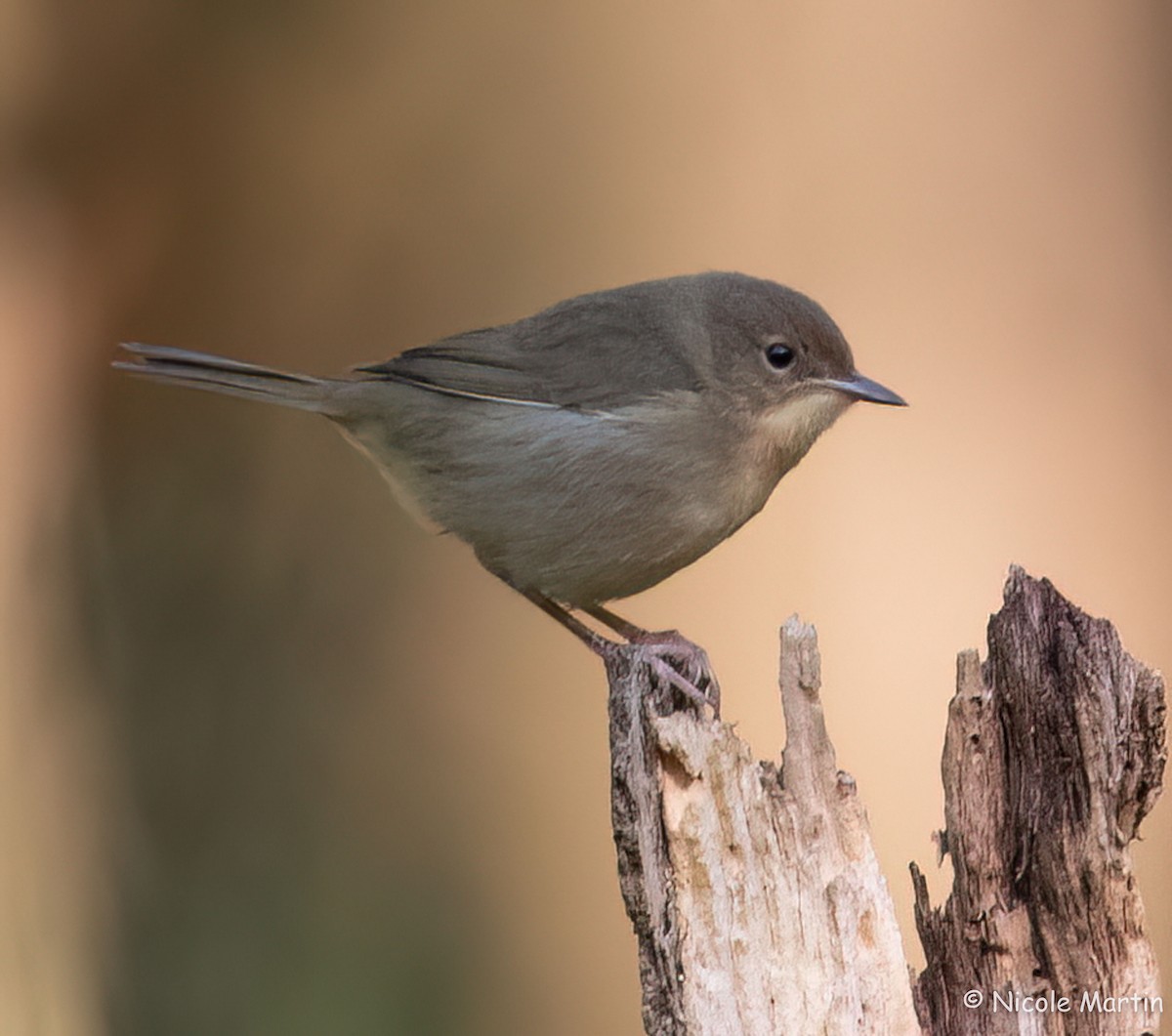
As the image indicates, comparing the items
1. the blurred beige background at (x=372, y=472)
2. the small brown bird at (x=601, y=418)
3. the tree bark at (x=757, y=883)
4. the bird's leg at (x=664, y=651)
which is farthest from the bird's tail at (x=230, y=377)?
the tree bark at (x=757, y=883)

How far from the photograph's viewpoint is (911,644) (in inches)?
203

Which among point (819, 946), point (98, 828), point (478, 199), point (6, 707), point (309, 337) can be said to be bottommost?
point (819, 946)

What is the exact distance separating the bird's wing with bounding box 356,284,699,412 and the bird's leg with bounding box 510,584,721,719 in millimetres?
603

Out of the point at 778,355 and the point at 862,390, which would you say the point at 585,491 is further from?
the point at 862,390

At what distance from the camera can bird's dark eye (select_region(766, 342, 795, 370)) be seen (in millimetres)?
3879

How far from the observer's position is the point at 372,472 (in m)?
5.61

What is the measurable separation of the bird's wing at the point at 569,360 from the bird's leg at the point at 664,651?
23.7 inches

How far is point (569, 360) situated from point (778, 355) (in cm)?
58

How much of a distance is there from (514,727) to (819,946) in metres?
3.41

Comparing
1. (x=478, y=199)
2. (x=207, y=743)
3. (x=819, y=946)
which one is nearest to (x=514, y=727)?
(x=207, y=743)

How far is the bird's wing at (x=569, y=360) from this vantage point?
12.5 feet

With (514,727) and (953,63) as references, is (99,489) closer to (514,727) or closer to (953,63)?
(514,727)

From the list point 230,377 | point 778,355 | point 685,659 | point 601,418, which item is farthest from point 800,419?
point 230,377

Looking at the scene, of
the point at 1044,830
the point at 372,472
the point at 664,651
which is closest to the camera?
the point at 1044,830
